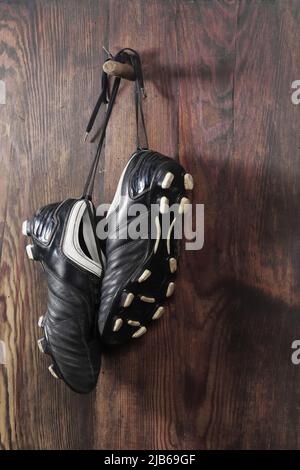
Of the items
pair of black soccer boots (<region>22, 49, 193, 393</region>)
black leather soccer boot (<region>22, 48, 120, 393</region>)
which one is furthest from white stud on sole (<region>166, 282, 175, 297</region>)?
black leather soccer boot (<region>22, 48, 120, 393</region>)

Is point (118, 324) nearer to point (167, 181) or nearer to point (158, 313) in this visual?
point (158, 313)

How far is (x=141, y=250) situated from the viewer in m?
0.65

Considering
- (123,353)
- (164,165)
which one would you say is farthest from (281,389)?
(164,165)

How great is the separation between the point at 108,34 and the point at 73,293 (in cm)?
45

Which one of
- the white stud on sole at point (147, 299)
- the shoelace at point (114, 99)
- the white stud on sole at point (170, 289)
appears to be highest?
the shoelace at point (114, 99)

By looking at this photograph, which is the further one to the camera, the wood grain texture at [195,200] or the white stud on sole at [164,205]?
the wood grain texture at [195,200]

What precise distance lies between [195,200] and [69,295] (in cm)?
25

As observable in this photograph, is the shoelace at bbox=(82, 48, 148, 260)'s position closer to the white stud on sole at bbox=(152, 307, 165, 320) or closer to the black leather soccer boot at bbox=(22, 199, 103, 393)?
the black leather soccer boot at bbox=(22, 199, 103, 393)

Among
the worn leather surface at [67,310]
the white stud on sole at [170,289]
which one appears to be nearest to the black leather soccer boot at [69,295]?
the worn leather surface at [67,310]

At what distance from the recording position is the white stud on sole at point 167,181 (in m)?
0.61

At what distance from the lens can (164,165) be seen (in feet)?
2.06

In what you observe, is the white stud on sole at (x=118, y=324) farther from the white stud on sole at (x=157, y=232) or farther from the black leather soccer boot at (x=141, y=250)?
the white stud on sole at (x=157, y=232)

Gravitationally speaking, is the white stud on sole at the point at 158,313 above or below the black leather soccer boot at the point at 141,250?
below

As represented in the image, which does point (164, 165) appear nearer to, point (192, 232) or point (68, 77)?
point (192, 232)
